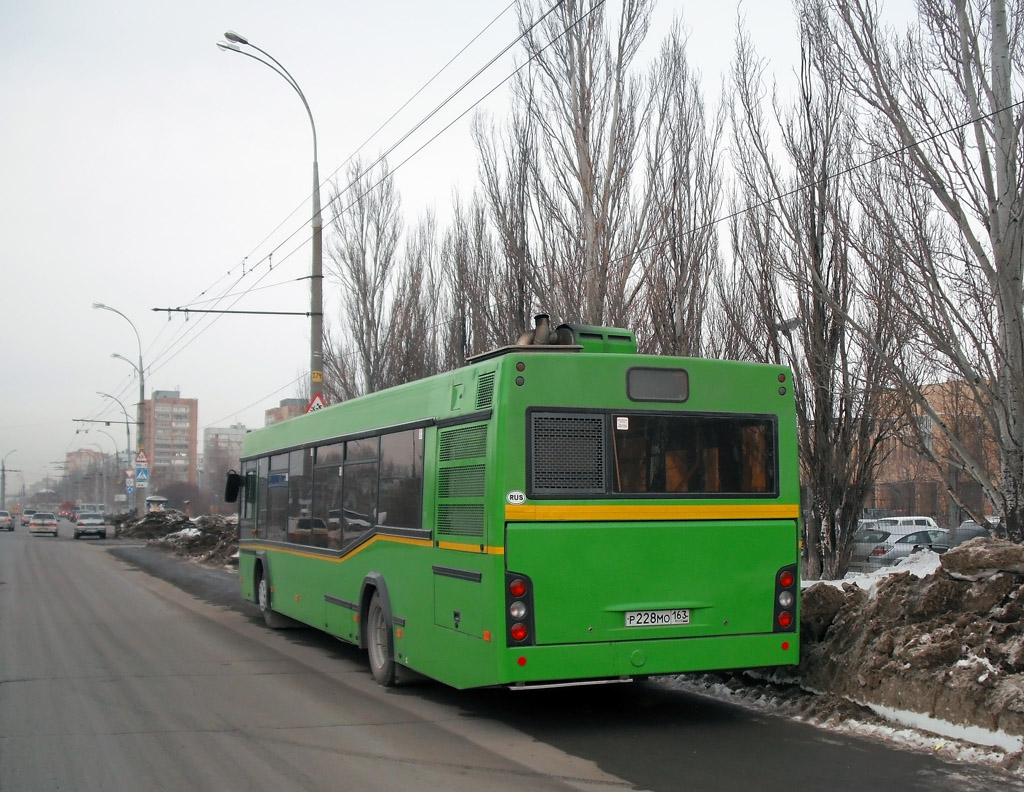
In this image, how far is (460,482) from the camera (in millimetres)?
8188

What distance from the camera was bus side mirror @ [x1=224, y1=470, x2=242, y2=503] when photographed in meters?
16.5

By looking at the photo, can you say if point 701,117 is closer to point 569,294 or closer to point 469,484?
point 569,294

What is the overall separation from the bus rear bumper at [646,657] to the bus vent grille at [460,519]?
3.24ft

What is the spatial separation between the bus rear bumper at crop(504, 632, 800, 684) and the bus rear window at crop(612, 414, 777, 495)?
1142mm

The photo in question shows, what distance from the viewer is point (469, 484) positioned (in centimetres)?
800

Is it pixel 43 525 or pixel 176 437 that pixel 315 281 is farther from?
pixel 176 437

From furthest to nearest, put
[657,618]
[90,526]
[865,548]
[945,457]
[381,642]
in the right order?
[90,526]
[865,548]
[945,457]
[381,642]
[657,618]

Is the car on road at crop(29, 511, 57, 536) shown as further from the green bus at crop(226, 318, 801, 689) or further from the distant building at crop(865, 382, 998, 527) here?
the green bus at crop(226, 318, 801, 689)

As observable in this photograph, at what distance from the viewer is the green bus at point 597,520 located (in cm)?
752

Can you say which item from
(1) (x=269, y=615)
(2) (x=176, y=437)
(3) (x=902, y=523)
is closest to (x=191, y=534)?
(3) (x=902, y=523)

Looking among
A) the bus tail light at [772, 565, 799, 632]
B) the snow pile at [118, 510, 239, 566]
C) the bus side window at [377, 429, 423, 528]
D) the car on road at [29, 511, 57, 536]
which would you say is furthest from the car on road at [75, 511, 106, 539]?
the bus tail light at [772, 565, 799, 632]

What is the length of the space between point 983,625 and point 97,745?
6.65 metres

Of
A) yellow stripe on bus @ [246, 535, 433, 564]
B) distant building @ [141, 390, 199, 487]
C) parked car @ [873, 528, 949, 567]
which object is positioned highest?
distant building @ [141, 390, 199, 487]

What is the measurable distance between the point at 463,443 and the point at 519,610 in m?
1.47
